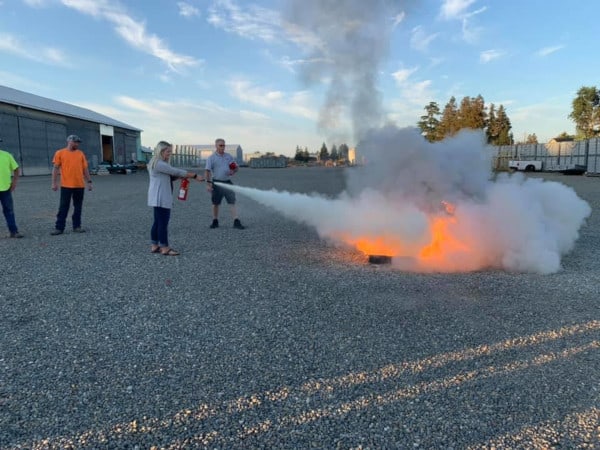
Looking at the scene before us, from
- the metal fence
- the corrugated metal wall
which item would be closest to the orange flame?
the metal fence

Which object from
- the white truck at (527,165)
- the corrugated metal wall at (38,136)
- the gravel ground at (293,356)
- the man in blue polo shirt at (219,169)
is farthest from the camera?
the white truck at (527,165)

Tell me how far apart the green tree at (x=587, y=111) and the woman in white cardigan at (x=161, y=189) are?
170ft

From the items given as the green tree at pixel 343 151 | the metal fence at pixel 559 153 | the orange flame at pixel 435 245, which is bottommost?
the orange flame at pixel 435 245

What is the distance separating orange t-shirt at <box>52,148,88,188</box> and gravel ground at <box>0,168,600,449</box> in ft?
8.32

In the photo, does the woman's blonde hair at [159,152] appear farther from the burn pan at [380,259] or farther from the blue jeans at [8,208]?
the burn pan at [380,259]

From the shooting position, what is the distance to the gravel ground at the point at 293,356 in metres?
2.57

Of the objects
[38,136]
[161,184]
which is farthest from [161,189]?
[38,136]

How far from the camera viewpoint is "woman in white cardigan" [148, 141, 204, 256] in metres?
6.98

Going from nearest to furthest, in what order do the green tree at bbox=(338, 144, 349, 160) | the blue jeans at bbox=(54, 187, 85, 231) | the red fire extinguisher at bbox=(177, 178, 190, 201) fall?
the green tree at bbox=(338, 144, 349, 160) < the red fire extinguisher at bbox=(177, 178, 190, 201) < the blue jeans at bbox=(54, 187, 85, 231)

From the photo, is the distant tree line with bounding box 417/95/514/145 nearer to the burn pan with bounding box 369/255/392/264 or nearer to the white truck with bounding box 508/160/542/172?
the white truck with bounding box 508/160/542/172

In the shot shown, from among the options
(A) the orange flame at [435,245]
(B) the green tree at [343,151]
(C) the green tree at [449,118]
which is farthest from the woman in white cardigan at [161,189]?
(C) the green tree at [449,118]

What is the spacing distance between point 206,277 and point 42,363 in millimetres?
2612

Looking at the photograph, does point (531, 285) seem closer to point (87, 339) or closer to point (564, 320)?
point (564, 320)

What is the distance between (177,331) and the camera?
399cm
